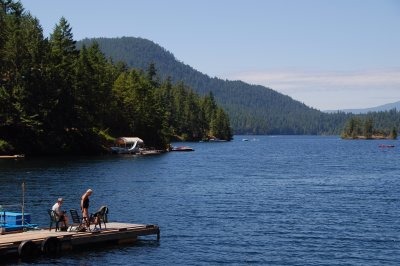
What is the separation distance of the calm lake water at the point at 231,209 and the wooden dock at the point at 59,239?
0.71 metres

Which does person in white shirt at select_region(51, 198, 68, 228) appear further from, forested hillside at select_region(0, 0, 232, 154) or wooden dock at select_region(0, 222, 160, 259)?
forested hillside at select_region(0, 0, 232, 154)

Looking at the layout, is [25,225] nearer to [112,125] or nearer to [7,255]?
[7,255]

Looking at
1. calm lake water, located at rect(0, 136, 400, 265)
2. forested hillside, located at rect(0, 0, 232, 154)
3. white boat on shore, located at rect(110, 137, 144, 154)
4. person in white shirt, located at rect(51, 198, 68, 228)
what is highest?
forested hillside, located at rect(0, 0, 232, 154)

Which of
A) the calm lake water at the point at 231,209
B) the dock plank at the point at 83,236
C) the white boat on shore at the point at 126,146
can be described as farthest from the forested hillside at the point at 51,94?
the dock plank at the point at 83,236

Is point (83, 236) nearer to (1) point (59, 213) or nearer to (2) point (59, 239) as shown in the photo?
(2) point (59, 239)

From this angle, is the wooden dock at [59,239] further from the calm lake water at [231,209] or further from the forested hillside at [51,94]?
the forested hillside at [51,94]

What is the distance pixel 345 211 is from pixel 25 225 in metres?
29.1

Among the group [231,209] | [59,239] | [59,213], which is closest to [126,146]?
[231,209]

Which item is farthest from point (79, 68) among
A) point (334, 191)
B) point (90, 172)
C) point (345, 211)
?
point (345, 211)

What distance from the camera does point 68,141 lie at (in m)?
126

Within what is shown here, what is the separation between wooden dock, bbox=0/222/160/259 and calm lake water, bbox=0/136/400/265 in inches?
27.9

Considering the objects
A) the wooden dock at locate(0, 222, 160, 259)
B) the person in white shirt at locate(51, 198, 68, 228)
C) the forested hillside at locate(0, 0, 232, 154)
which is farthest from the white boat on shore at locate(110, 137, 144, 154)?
the person in white shirt at locate(51, 198, 68, 228)

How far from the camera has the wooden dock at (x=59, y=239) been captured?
3422 cm

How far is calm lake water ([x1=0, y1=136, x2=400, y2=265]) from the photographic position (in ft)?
122
